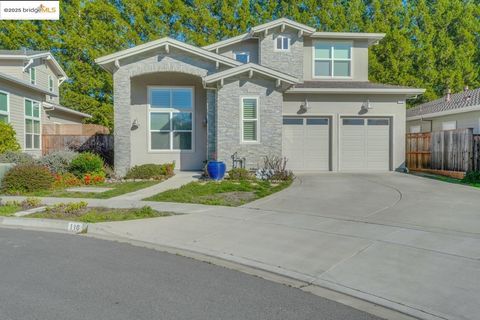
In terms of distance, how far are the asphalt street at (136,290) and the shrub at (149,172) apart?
9476mm

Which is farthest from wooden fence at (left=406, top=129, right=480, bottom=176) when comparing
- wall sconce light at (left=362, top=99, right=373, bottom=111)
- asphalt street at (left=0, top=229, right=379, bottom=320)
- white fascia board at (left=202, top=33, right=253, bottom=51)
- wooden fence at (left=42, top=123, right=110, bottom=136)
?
wooden fence at (left=42, top=123, right=110, bottom=136)

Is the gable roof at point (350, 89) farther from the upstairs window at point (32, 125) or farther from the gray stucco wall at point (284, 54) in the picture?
the upstairs window at point (32, 125)

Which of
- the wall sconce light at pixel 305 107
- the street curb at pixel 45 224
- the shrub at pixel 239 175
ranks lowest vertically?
the street curb at pixel 45 224

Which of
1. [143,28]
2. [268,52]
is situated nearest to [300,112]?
[268,52]

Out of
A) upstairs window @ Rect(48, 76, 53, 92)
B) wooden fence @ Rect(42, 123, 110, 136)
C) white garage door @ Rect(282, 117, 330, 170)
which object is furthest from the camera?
upstairs window @ Rect(48, 76, 53, 92)

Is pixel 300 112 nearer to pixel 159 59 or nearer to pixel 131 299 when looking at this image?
pixel 159 59

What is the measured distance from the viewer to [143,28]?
33.6m

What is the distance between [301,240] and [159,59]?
11681 mm

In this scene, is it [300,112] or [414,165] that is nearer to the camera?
[300,112]

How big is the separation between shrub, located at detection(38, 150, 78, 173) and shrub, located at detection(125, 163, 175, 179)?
8.03ft

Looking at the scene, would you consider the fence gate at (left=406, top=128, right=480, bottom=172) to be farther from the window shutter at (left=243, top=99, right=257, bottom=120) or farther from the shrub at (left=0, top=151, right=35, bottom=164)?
the shrub at (left=0, top=151, right=35, bottom=164)

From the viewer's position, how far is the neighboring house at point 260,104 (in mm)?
16344

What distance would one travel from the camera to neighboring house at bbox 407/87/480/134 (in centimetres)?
1934

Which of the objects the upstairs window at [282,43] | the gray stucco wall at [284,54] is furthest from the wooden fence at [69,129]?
the upstairs window at [282,43]
